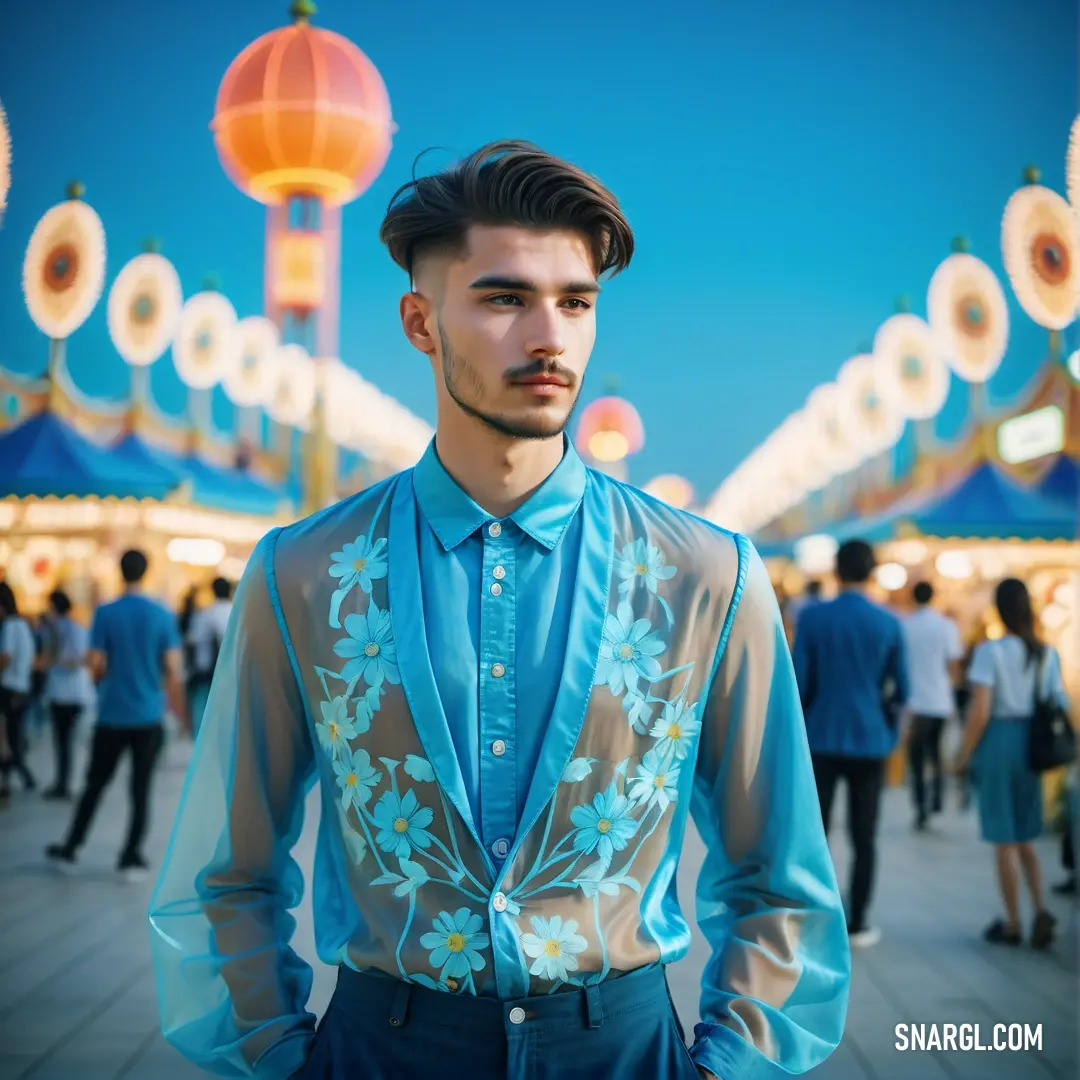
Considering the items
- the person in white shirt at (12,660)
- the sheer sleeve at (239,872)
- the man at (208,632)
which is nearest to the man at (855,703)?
the sheer sleeve at (239,872)

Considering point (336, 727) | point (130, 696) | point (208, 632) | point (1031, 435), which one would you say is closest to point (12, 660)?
point (208, 632)

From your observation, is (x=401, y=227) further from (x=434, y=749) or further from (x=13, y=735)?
(x=13, y=735)

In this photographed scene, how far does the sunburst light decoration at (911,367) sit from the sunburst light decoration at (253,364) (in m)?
8.12

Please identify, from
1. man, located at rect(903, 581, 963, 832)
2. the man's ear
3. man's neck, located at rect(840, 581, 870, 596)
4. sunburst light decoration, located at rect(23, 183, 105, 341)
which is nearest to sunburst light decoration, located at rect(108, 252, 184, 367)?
sunburst light decoration, located at rect(23, 183, 105, 341)

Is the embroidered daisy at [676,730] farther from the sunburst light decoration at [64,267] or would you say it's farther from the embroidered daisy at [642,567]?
the sunburst light decoration at [64,267]

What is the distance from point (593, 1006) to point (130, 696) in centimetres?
529

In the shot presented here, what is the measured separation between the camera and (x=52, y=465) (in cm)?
1273

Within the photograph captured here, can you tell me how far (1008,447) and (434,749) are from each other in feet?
48.1

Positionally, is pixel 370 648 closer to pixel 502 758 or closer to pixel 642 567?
pixel 502 758

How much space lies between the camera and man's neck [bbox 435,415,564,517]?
165cm

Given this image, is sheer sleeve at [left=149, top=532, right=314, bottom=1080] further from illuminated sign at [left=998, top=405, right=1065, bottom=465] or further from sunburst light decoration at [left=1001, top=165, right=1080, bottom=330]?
illuminated sign at [left=998, top=405, right=1065, bottom=465]

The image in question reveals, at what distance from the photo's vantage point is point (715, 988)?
161 cm

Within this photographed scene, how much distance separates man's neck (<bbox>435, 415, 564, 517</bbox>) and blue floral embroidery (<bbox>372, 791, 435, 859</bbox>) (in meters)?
0.40

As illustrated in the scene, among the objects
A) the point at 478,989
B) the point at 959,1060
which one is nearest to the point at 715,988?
the point at 478,989
